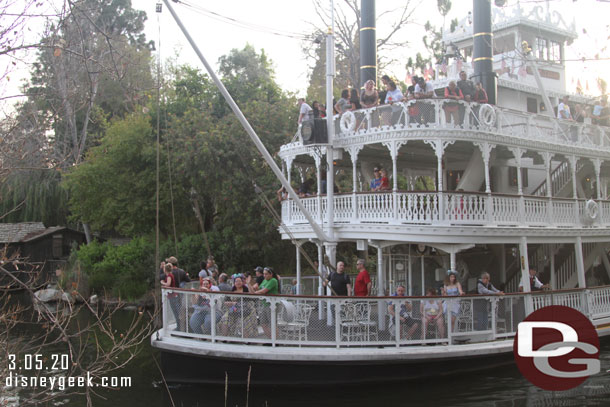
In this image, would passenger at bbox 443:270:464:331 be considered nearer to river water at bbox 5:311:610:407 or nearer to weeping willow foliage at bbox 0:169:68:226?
river water at bbox 5:311:610:407

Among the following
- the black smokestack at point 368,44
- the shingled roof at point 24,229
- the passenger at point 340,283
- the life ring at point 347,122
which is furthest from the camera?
the shingled roof at point 24,229

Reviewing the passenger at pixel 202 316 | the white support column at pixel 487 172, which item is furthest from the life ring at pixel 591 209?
the passenger at pixel 202 316

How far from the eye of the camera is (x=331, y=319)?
1273cm

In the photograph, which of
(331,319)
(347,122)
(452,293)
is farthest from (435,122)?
(331,319)

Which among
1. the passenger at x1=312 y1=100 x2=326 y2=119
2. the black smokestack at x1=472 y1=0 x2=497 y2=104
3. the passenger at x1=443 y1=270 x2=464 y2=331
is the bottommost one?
the passenger at x1=443 y1=270 x2=464 y2=331

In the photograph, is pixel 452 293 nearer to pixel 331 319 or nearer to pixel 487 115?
pixel 331 319

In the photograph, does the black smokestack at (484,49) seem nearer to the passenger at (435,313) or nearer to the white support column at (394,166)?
the white support column at (394,166)

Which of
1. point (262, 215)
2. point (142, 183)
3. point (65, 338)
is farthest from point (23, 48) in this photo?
point (142, 183)

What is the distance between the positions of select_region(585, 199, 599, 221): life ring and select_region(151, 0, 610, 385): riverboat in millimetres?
39

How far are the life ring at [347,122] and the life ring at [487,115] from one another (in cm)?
323

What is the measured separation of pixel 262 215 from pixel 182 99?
10.1 metres

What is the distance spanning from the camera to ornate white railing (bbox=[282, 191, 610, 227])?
14406mm

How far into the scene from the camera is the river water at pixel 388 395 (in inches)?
493

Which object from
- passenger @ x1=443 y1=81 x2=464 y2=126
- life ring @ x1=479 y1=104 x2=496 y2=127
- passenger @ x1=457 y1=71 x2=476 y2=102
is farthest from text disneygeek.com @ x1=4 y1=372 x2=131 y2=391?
passenger @ x1=457 y1=71 x2=476 y2=102
